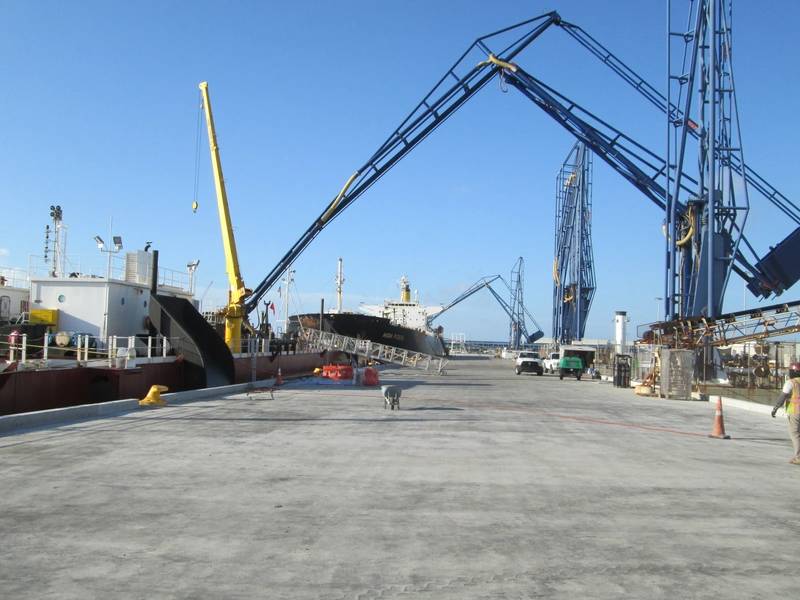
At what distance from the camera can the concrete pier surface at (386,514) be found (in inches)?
190

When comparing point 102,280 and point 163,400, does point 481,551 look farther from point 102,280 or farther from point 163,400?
point 102,280

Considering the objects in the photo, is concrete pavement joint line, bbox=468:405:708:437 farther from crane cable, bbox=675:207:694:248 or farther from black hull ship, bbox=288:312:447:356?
black hull ship, bbox=288:312:447:356

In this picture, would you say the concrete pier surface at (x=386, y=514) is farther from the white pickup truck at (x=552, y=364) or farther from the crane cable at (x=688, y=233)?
the white pickup truck at (x=552, y=364)

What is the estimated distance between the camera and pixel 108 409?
15008 mm

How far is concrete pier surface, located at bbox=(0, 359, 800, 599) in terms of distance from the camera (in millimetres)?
4832

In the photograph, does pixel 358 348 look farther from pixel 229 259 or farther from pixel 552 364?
pixel 552 364

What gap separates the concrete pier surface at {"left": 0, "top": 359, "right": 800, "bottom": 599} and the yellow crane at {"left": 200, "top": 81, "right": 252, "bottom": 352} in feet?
60.2

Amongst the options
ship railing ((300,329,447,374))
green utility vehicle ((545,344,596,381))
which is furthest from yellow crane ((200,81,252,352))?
green utility vehicle ((545,344,596,381))

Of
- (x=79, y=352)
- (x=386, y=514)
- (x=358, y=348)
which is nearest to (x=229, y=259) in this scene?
(x=358, y=348)

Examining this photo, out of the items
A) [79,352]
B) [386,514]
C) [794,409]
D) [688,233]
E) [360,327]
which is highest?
[688,233]

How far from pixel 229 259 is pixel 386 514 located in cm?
2801

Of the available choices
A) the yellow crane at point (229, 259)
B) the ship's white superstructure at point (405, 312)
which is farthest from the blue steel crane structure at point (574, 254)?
the yellow crane at point (229, 259)

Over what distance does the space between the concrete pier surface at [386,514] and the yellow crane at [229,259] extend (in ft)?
60.2

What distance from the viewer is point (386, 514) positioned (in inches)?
266
